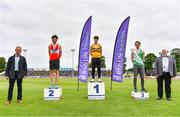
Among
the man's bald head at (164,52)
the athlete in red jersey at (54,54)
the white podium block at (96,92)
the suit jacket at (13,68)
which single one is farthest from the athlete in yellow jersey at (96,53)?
the suit jacket at (13,68)

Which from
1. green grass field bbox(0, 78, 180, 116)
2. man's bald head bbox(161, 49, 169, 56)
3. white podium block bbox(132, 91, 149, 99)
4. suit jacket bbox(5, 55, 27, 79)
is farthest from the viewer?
white podium block bbox(132, 91, 149, 99)

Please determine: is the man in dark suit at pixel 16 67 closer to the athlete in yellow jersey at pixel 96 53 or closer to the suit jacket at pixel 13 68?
the suit jacket at pixel 13 68

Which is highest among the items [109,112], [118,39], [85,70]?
[118,39]

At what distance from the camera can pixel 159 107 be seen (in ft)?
42.4

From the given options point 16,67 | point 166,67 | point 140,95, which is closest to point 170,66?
point 166,67

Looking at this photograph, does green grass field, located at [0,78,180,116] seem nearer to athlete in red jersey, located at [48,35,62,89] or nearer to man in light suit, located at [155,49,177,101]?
man in light suit, located at [155,49,177,101]

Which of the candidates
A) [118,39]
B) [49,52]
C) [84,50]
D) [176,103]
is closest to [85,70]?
[84,50]

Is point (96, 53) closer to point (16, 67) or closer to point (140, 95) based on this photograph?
point (140, 95)

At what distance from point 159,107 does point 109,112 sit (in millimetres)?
1971

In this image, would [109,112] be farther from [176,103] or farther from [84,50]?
[84,50]

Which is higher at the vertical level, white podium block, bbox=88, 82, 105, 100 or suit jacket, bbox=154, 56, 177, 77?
suit jacket, bbox=154, 56, 177, 77

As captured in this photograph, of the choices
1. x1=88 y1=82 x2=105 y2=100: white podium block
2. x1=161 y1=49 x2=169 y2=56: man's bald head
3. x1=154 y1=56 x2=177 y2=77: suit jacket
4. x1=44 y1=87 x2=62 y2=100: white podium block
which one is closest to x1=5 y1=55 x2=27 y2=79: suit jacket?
x1=44 y1=87 x2=62 y2=100: white podium block

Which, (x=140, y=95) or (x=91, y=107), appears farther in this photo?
(x=140, y=95)

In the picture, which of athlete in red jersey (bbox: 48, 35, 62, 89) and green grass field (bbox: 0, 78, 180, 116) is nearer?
green grass field (bbox: 0, 78, 180, 116)
